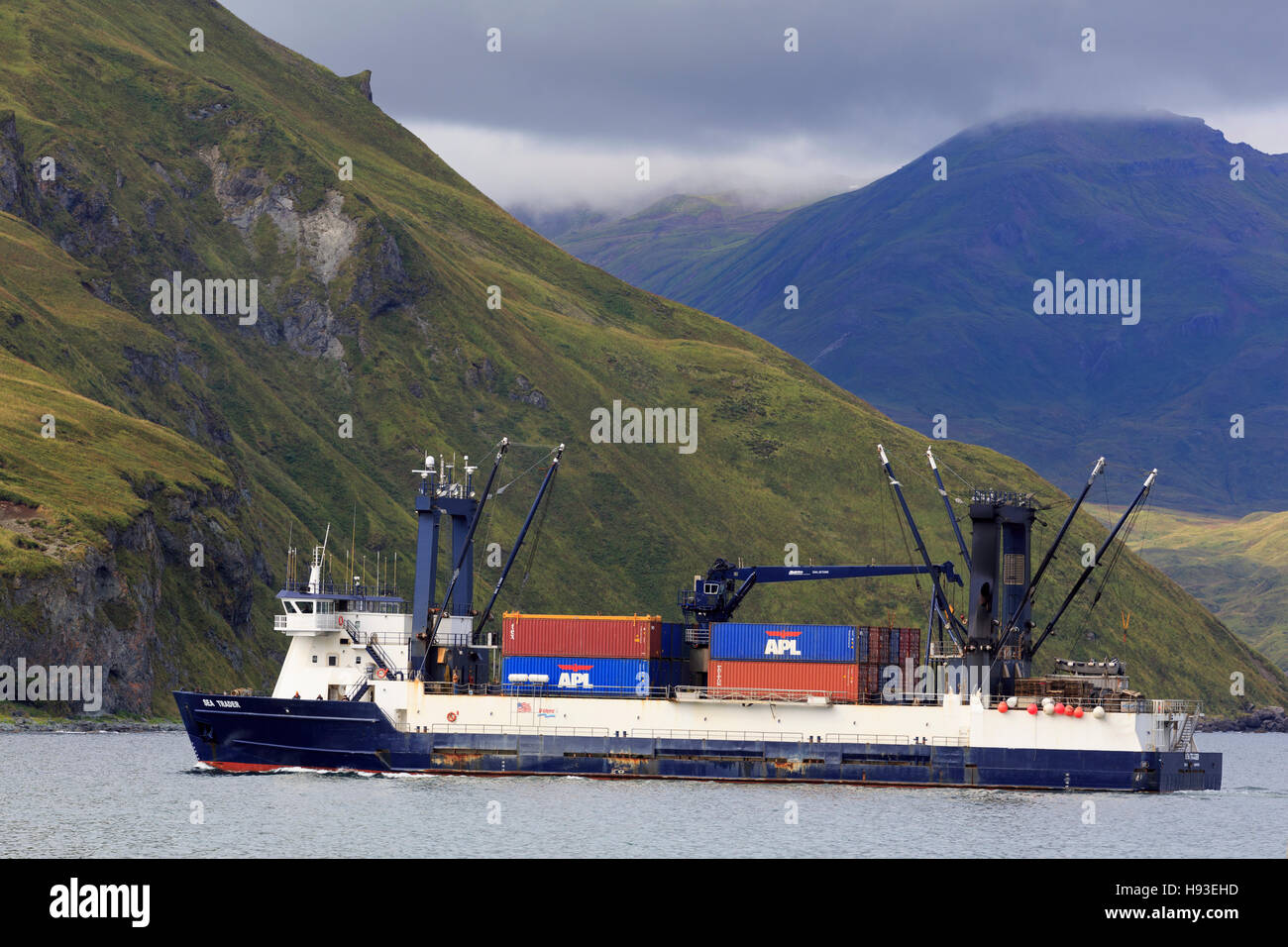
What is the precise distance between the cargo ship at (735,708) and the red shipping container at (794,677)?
98 millimetres

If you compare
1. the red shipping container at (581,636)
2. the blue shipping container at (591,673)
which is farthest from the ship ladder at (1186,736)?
the red shipping container at (581,636)

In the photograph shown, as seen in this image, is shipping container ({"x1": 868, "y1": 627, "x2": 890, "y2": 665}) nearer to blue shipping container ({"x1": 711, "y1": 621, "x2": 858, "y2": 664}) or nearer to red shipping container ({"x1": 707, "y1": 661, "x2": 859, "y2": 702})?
blue shipping container ({"x1": 711, "y1": 621, "x2": 858, "y2": 664})

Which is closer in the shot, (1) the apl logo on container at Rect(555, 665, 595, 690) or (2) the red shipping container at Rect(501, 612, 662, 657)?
(2) the red shipping container at Rect(501, 612, 662, 657)

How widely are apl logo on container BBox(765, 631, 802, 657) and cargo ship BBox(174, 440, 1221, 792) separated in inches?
4.2

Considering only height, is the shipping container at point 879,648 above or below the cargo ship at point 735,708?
above

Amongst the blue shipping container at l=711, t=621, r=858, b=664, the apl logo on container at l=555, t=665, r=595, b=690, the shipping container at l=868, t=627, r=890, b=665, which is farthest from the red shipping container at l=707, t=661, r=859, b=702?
the apl logo on container at l=555, t=665, r=595, b=690

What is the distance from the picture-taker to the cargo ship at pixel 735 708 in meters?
88.9

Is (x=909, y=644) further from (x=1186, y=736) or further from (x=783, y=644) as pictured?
(x=1186, y=736)

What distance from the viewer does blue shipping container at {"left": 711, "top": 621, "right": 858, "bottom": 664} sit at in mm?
90375

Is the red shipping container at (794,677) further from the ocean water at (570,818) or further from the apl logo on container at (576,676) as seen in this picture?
the apl logo on container at (576,676)

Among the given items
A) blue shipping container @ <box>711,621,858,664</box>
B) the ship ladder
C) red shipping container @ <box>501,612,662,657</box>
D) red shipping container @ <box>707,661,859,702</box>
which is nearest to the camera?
red shipping container @ <box>707,661,859,702</box>

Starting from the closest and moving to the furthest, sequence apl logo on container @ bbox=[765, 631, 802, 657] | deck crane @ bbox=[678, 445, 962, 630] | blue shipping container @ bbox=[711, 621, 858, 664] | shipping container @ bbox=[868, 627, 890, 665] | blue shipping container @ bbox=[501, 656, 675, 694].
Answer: blue shipping container @ bbox=[711, 621, 858, 664], shipping container @ bbox=[868, 627, 890, 665], apl logo on container @ bbox=[765, 631, 802, 657], blue shipping container @ bbox=[501, 656, 675, 694], deck crane @ bbox=[678, 445, 962, 630]
